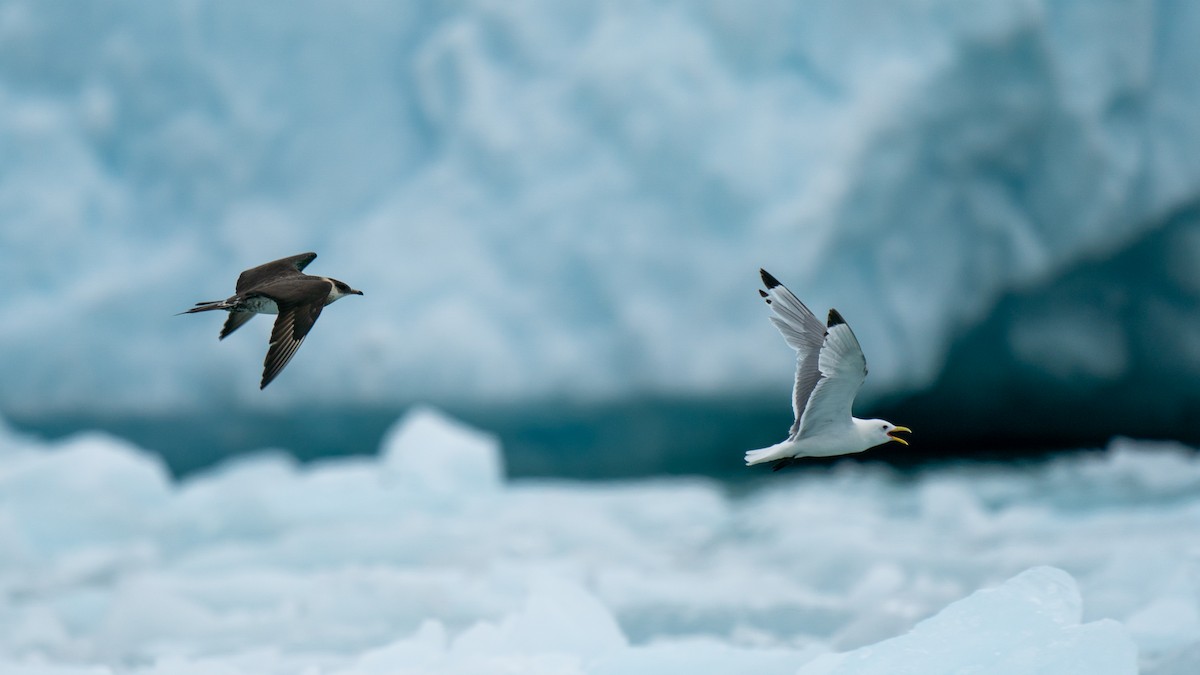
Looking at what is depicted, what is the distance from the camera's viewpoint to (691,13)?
36.7ft

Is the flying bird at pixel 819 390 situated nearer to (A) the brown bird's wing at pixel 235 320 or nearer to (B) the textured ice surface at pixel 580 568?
(B) the textured ice surface at pixel 580 568

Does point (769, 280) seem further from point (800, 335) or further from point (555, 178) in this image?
point (555, 178)

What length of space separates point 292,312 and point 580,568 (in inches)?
216

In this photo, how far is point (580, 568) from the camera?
8.57 m

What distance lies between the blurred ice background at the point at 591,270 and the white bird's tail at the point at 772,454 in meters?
4.32

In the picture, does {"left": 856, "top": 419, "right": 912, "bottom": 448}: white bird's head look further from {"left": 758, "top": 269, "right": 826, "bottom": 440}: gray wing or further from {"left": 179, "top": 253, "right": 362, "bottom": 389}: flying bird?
{"left": 179, "top": 253, "right": 362, "bottom": 389}: flying bird

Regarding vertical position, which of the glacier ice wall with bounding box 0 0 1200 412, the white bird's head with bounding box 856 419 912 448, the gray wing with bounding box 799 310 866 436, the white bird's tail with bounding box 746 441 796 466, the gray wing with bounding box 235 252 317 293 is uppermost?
the glacier ice wall with bounding box 0 0 1200 412

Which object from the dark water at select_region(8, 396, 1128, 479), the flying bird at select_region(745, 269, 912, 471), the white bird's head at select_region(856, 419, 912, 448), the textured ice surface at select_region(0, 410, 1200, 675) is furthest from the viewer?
the dark water at select_region(8, 396, 1128, 479)

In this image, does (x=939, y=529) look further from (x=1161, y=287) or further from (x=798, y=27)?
(x=798, y=27)

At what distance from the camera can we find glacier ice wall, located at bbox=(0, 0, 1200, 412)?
10.4 m

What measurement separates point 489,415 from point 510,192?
3.30 meters

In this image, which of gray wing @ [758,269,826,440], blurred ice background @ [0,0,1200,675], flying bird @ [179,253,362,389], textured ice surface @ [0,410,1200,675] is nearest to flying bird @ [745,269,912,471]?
gray wing @ [758,269,826,440]

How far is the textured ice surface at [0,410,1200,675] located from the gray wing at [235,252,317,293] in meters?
1.97

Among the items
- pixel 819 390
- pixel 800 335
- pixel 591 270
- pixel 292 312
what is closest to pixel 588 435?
pixel 591 270
